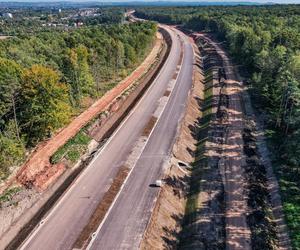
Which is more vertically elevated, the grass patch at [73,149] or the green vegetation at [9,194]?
the green vegetation at [9,194]

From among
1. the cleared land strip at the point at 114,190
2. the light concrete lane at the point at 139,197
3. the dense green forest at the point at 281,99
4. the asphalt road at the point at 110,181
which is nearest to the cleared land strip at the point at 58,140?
the asphalt road at the point at 110,181

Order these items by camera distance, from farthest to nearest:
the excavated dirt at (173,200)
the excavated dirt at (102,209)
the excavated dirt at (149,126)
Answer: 1. the excavated dirt at (149,126)
2. the excavated dirt at (173,200)
3. the excavated dirt at (102,209)

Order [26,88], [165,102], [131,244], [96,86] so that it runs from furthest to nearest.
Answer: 1. [96,86]
2. [165,102]
3. [26,88]
4. [131,244]

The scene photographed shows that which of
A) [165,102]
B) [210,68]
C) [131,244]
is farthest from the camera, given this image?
[210,68]

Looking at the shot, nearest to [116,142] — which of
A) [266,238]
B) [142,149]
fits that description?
[142,149]

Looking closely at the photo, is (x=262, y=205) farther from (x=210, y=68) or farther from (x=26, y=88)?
(x=210, y=68)

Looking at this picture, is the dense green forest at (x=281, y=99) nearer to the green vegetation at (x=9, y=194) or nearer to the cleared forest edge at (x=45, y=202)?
the cleared forest edge at (x=45, y=202)
